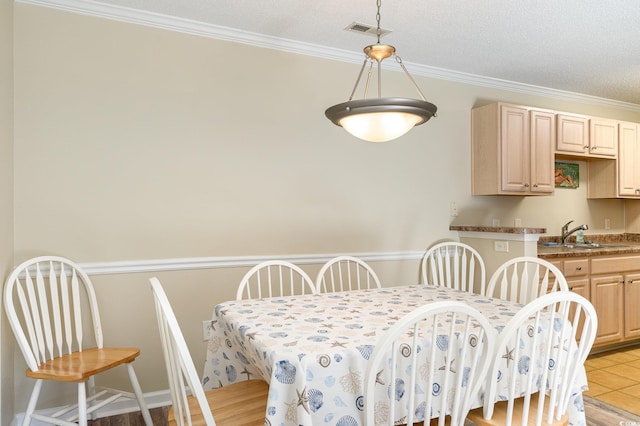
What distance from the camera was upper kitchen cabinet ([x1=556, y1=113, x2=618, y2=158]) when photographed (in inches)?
155

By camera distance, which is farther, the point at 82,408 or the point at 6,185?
the point at 6,185

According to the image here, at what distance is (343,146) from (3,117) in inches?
83.1

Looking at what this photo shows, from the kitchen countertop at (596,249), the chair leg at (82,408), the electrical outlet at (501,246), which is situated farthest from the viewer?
the kitchen countertop at (596,249)

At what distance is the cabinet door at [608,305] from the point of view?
11.9 feet

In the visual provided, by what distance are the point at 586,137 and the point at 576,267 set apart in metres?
1.35

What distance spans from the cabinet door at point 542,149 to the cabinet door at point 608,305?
90 centimetres

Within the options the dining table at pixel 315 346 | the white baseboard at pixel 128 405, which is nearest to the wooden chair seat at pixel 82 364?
the white baseboard at pixel 128 405

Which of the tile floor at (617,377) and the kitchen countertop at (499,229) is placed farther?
the kitchen countertop at (499,229)

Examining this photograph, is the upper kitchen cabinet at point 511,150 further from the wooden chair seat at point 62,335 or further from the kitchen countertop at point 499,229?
the wooden chair seat at point 62,335

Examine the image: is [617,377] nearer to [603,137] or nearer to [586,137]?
[586,137]

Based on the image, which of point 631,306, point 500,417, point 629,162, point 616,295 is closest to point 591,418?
point 500,417

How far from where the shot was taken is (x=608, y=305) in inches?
145

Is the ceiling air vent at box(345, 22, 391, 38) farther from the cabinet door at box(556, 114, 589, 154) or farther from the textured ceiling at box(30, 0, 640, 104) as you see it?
the cabinet door at box(556, 114, 589, 154)

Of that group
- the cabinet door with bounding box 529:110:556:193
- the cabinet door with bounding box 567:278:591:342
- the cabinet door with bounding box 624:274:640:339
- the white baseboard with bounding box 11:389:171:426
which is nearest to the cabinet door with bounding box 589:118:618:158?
the cabinet door with bounding box 529:110:556:193
